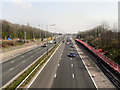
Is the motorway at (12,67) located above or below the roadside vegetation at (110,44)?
below

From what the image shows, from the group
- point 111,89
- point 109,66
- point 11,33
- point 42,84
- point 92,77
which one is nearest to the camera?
point 111,89

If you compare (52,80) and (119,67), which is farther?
(119,67)

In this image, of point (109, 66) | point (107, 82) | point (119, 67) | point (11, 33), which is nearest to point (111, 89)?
point (107, 82)

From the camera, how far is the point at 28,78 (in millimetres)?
15711

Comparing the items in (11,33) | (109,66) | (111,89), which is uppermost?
(11,33)

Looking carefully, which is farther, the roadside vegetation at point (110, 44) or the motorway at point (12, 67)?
the roadside vegetation at point (110, 44)

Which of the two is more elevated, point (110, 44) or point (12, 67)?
point (110, 44)

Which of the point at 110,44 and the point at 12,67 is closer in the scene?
the point at 12,67

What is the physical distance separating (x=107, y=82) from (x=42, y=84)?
890 centimetres

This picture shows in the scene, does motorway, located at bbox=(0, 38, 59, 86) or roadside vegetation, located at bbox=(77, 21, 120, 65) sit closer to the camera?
motorway, located at bbox=(0, 38, 59, 86)

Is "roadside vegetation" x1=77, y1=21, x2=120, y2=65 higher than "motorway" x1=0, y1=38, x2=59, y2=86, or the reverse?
"roadside vegetation" x1=77, y1=21, x2=120, y2=65

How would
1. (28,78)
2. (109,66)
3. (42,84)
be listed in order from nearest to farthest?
(42,84) → (28,78) → (109,66)

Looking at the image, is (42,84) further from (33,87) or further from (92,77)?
(92,77)

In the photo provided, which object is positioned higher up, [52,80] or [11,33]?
[11,33]
